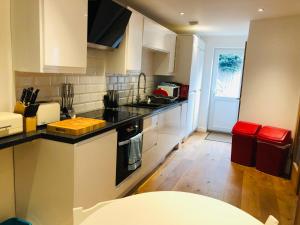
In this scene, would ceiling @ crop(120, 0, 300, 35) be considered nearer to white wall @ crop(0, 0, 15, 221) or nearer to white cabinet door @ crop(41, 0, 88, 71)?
white cabinet door @ crop(41, 0, 88, 71)

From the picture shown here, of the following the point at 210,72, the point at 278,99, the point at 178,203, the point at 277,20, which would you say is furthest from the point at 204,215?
the point at 210,72

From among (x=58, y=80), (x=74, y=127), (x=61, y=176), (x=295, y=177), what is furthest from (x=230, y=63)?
(x=61, y=176)

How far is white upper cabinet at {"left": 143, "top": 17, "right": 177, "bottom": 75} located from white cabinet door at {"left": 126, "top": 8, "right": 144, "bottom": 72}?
17 centimetres

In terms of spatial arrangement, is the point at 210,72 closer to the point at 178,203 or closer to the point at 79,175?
the point at 79,175

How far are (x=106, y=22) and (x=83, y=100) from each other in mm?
915

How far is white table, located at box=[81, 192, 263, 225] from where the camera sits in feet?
3.28

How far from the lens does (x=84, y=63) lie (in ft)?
7.27

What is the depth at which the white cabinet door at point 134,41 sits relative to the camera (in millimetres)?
2895

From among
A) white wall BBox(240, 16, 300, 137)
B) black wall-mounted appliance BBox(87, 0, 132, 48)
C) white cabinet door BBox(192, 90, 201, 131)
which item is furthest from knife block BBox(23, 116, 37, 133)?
white cabinet door BBox(192, 90, 201, 131)

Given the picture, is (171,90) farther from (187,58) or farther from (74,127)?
(74,127)

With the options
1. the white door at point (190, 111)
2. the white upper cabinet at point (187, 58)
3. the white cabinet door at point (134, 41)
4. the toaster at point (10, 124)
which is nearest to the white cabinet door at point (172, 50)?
the white upper cabinet at point (187, 58)

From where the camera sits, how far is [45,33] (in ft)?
5.80

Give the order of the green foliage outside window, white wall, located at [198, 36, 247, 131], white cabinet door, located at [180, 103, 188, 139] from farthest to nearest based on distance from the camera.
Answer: the green foliage outside window
white wall, located at [198, 36, 247, 131]
white cabinet door, located at [180, 103, 188, 139]

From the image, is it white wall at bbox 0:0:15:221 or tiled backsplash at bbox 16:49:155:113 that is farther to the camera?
tiled backsplash at bbox 16:49:155:113
